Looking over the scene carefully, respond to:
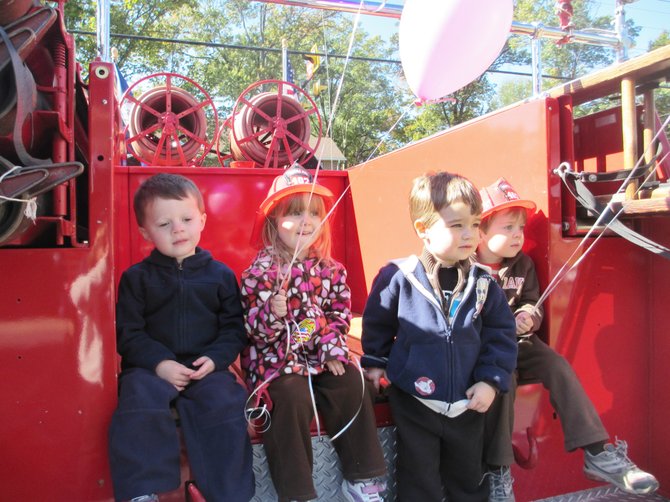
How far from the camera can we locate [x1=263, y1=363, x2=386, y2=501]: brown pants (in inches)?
68.7

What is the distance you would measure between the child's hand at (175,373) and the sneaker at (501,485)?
1113mm

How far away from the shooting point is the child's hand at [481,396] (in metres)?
1.87

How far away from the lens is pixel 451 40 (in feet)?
8.01

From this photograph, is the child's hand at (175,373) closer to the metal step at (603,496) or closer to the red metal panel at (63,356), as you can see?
the red metal panel at (63,356)

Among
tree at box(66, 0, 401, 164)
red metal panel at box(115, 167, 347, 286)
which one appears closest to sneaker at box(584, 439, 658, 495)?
red metal panel at box(115, 167, 347, 286)

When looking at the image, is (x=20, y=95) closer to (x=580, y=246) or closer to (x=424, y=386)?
(x=424, y=386)

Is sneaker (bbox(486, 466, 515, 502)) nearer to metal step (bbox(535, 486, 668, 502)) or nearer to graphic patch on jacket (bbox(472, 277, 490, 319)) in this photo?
metal step (bbox(535, 486, 668, 502))

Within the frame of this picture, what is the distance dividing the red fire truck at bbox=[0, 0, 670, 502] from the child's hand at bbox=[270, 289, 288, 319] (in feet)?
1.47

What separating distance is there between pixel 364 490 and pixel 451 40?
6.05ft

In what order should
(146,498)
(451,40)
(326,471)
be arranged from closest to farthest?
(146,498)
(326,471)
(451,40)

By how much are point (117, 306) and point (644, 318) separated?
2.07m

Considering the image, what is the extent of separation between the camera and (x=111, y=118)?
5.67 ft

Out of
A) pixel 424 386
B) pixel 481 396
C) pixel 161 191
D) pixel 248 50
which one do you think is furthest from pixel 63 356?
pixel 248 50

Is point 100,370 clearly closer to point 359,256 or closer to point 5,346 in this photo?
point 5,346
